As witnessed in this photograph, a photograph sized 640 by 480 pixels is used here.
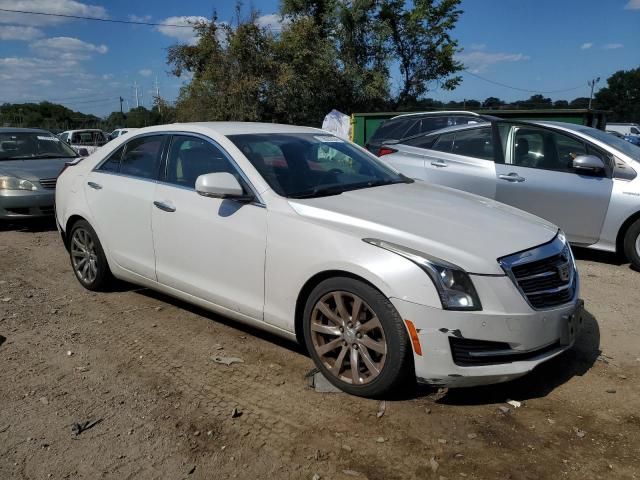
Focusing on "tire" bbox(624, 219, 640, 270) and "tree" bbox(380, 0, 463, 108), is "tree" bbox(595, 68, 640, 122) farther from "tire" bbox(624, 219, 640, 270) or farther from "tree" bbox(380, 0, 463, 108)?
"tire" bbox(624, 219, 640, 270)

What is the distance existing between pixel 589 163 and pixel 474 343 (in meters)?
3.80

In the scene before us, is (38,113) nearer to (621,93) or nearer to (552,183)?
(552,183)

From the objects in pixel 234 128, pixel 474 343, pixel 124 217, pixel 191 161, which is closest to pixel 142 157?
pixel 124 217

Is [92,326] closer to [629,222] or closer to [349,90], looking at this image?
[629,222]

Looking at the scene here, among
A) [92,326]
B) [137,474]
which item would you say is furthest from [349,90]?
[137,474]

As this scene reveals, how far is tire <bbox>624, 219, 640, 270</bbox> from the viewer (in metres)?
5.75

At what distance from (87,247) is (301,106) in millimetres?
18961

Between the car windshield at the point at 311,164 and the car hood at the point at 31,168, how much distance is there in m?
5.68

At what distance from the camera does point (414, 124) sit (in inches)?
327

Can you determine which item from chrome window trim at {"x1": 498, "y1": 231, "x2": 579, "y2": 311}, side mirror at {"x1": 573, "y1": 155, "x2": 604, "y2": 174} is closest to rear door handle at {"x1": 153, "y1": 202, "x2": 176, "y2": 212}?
chrome window trim at {"x1": 498, "y1": 231, "x2": 579, "y2": 311}

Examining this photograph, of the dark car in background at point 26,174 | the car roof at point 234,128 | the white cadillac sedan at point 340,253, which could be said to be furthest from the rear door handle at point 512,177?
the dark car in background at point 26,174

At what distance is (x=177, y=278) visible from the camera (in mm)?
4188

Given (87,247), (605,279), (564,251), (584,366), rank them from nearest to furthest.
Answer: (564,251) < (584,366) < (87,247) < (605,279)

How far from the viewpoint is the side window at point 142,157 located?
448 centimetres
